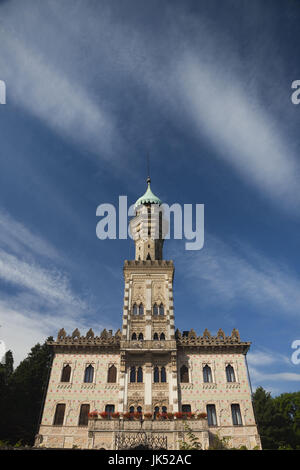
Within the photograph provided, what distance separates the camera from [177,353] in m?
36.5

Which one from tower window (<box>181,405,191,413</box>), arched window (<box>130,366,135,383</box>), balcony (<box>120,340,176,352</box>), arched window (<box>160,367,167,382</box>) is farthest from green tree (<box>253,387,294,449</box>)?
arched window (<box>130,366,135,383</box>)

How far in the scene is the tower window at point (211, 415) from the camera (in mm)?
32594

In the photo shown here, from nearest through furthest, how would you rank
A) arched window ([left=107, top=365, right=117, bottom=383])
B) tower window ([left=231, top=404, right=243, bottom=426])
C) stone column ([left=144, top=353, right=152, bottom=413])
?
tower window ([left=231, top=404, right=243, bottom=426]) → stone column ([left=144, top=353, right=152, bottom=413]) → arched window ([left=107, top=365, right=117, bottom=383])

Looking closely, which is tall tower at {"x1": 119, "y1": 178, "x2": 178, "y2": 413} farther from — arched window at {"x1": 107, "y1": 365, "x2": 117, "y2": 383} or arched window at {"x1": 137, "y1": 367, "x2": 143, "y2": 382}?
arched window at {"x1": 107, "y1": 365, "x2": 117, "y2": 383}

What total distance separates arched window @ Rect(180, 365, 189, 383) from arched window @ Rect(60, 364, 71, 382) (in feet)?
42.7

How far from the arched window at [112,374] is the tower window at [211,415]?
35.5ft

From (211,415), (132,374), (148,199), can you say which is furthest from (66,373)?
(148,199)

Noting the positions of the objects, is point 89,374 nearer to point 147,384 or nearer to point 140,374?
point 140,374

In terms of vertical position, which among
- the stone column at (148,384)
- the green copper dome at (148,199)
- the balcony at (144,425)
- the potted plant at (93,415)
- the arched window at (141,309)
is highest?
the green copper dome at (148,199)

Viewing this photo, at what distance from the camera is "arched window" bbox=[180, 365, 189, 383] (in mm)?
34875

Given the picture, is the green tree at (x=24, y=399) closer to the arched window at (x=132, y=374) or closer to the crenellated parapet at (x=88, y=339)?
the crenellated parapet at (x=88, y=339)

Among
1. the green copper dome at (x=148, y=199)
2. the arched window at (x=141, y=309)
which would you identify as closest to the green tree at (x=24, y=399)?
the arched window at (x=141, y=309)

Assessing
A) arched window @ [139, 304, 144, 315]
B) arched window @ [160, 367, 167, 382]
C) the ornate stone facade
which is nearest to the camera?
the ornate stone facade
